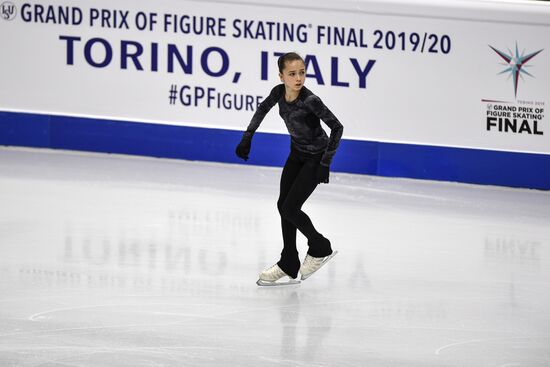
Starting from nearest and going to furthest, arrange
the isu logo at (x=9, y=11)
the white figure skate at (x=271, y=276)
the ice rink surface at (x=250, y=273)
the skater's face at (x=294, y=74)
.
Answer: the ice rink surface at (x=250, y=273) → the skater's face at (x=294, y=74) → the white figure skate at (x=271, y=276) → the isu logo at (x=9, y=11)

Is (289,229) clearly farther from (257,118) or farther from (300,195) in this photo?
(257,118)

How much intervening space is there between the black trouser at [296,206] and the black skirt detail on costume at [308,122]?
74mm

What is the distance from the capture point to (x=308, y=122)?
23.6 feet

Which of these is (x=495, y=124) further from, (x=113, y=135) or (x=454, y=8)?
(x=113, y=135)

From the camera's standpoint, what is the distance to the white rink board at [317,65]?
11852mm

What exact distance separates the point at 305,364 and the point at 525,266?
126 inches

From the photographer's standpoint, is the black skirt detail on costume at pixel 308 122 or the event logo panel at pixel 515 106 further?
the event logo panel at pixel 515 106

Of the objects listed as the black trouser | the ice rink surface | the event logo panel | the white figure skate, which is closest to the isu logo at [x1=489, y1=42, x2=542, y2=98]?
the event logo panel

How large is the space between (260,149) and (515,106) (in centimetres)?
271

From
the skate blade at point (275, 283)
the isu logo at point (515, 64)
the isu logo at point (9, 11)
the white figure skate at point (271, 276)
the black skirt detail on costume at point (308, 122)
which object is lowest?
the skate blade at point (275, 283)

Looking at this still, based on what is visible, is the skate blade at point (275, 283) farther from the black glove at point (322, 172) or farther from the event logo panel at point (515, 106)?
the event logo panel at point (515, 106)

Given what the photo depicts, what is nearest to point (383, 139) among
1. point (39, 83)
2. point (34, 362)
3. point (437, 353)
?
point (39, 83)

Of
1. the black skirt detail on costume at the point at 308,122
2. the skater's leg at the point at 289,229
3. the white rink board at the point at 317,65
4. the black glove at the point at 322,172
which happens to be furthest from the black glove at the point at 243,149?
the white rink board at the point at 317,65

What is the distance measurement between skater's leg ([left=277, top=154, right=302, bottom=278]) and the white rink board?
15.9ft
